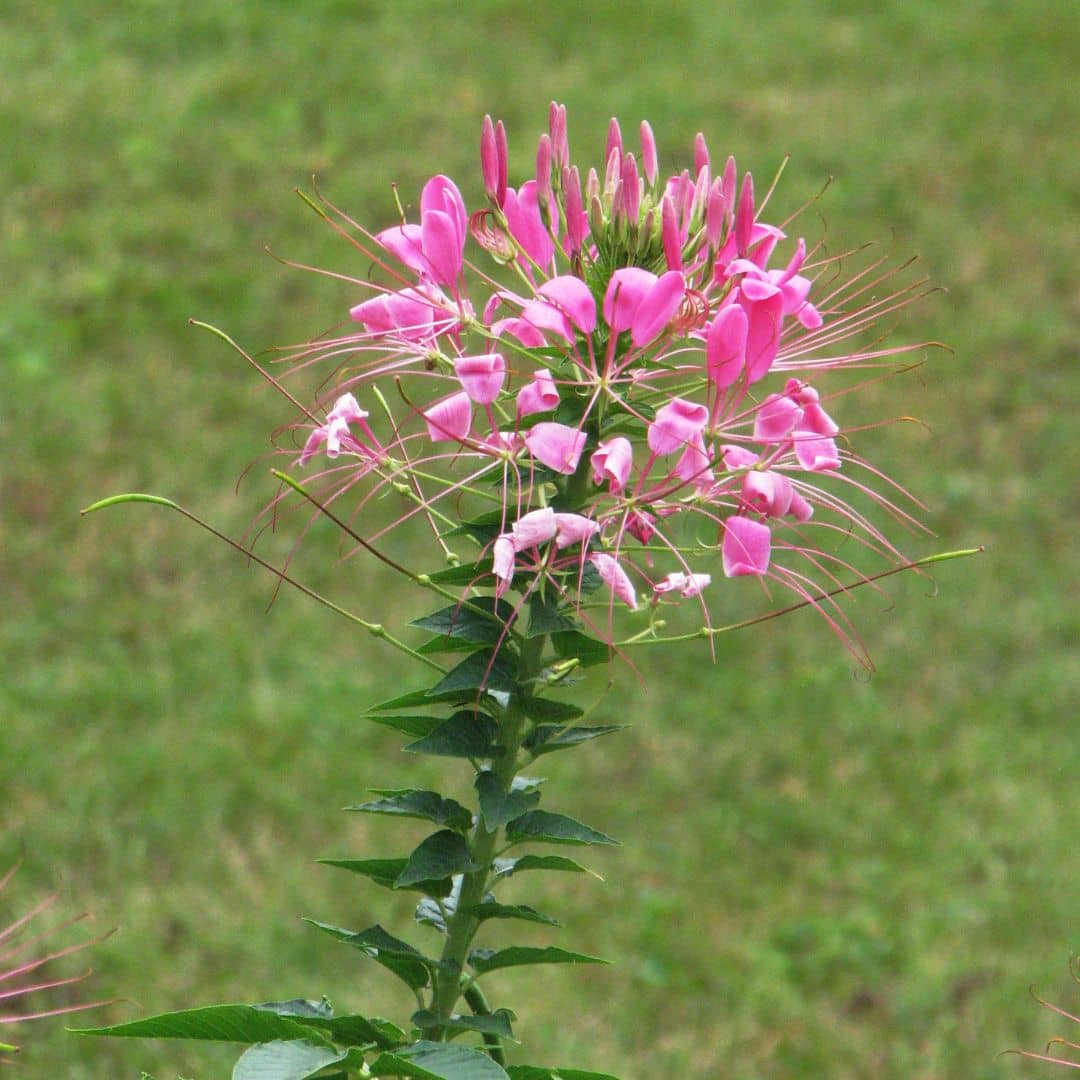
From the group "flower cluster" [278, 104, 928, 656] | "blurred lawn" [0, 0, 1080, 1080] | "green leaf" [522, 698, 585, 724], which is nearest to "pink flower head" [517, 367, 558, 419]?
"flower cluster" [278, 104, 928, 656]

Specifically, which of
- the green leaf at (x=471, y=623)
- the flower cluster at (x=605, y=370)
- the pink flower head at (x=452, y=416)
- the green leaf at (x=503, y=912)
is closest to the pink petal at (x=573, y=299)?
the flower cluster at (x=605, y=370)

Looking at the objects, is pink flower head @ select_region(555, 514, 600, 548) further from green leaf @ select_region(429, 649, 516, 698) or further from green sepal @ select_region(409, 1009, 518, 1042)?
green sepal @ select_region(409, 1009, 518, 1042)

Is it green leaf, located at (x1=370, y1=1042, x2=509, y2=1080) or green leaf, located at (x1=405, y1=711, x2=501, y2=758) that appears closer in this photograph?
green leaf, located at (x1=370, y1=1042, x2=509, y2=1080)

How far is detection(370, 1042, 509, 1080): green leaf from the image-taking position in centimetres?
102

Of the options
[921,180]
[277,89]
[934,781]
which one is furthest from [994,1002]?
[277,89]

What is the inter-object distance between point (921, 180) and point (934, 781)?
285 cm

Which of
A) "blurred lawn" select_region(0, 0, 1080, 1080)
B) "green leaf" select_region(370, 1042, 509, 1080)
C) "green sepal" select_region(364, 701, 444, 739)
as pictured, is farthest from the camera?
"blurred lawn" select_region(0, 0, 1080, 1080)

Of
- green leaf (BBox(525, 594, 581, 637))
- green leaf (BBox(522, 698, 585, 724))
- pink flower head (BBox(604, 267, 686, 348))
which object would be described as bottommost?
green leaf (BBox(522, 698, 585, 724))

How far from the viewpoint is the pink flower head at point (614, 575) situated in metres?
1.19

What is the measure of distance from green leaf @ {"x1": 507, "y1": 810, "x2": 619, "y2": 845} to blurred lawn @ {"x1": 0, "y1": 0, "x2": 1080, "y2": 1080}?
2040 millimetres

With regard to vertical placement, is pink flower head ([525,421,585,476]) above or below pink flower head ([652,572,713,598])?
above

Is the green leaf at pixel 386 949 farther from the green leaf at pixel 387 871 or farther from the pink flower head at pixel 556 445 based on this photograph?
the pink flower head at pixel 556 445

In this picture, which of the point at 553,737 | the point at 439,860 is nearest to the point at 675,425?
the point at 553,737

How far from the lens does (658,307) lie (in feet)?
3.82
